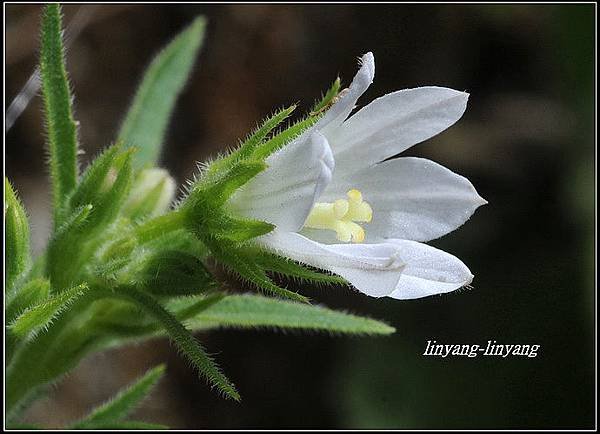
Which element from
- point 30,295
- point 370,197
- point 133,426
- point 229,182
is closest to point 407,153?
point 370,197

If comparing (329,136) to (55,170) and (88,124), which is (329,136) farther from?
(88,124)

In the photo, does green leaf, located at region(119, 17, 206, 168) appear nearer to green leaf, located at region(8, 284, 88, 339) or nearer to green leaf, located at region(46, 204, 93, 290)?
green leaf, located at region(46, 204, 93, 290)

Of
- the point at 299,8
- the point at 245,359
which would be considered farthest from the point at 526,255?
the point at 299,8

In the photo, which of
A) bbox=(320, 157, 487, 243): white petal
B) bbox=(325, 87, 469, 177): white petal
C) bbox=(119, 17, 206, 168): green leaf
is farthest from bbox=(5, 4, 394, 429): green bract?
bbox=(119, 17, 206, 168): green leaf

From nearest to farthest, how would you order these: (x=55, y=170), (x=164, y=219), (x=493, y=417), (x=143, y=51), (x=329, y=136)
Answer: (x=329, y=136)
(x=164, y=219)
(x=55, y=170)
(x=493, y=417)
(x=143, y=51)

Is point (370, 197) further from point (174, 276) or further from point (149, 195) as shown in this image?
point (149, 195)

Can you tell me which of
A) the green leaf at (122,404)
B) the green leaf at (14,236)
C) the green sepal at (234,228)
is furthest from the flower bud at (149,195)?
the green sepal at (234,228)
